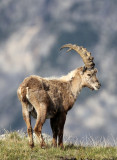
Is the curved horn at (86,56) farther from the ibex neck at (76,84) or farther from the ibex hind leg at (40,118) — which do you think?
the ibex hind leg at (40,118)

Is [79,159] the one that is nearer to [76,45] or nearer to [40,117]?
[40,117]

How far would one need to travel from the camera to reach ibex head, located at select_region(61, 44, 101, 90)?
13.2 metres

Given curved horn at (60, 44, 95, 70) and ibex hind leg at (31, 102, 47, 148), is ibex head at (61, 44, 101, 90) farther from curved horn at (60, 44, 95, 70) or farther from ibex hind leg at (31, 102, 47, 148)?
ibex hind leg at (31, 102, 47, 148)

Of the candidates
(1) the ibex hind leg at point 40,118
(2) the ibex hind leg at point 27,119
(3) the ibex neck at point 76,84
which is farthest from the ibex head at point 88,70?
(2) the ibex hind leg at point 27,119

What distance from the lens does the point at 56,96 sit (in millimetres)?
12039

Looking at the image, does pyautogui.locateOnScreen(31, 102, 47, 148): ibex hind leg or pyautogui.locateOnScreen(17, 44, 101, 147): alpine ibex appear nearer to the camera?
pyautogui.locateOnScreen(31, 102, 47, 148): ibex hind leg

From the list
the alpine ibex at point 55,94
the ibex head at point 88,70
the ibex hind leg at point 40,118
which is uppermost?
the ibex head at point 88,70

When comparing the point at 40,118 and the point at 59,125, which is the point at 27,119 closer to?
the point at 40,118

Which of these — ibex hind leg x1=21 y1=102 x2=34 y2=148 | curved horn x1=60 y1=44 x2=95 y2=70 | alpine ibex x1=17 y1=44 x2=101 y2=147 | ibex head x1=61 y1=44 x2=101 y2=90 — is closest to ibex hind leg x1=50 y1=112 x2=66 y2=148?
alpine ibex x1=17 y1=44 x2=101 y2=147

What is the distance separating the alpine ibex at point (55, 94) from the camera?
11.1 m

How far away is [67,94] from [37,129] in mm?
2236

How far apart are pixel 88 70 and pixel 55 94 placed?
2.04 meters

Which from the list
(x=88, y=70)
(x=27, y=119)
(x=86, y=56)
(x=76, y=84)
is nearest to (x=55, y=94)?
(x=27, y=119)

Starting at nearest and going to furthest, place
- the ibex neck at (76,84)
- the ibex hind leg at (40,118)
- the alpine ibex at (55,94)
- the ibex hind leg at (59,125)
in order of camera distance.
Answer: the ibex hind leg at (40,118)
the alpine ibex at (55,94)
the ibex hind leg at (59,125)
the ibex neck at (76,84)
